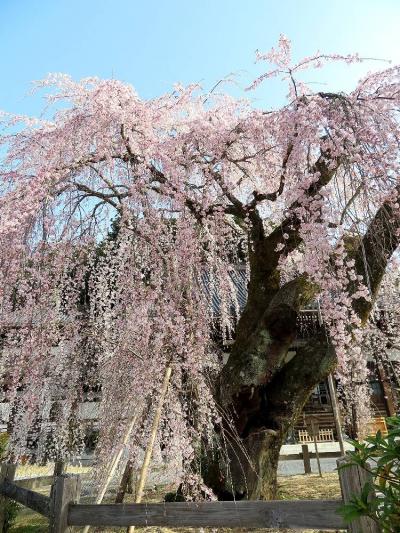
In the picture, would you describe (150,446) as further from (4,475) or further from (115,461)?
(4,475)

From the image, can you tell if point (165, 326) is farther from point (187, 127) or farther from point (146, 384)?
point (187, 127)

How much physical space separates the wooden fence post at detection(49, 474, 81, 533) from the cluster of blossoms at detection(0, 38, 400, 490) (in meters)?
1.07

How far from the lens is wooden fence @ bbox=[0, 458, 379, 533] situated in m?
2.45

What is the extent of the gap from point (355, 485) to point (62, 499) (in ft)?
7.15

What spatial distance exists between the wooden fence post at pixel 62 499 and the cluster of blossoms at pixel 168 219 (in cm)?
107

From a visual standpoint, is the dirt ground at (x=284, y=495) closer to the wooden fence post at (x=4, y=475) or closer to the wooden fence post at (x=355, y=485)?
the wooden fence post at (x=4, y=475)

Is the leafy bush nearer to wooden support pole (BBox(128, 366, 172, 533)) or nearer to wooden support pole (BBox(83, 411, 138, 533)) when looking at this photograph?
wooden support pole (BBox(128, 366, 172, 533))

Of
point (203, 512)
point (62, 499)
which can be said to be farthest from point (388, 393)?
point (62, 499)

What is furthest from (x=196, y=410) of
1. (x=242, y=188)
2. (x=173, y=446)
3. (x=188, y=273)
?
(x=242, y=188)

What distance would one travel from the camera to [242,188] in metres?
6.69

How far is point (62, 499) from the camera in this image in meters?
3.16

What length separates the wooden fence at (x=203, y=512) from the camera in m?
2.45

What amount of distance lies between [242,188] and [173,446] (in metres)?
4.07

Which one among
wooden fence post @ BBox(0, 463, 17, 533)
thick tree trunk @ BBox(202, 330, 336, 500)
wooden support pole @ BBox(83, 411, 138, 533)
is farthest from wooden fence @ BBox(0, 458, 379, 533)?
thick tree trunk @ BBox(202, 330, 336, 500)
